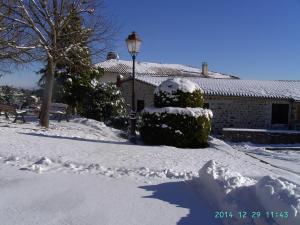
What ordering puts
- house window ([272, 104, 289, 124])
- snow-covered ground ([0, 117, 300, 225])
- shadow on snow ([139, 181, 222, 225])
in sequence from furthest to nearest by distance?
house window ([272, 104, 289, 124]), shadow on snow ([139, 181, 222, 225]), snow-covered ground ([0, 117, 300, 225])

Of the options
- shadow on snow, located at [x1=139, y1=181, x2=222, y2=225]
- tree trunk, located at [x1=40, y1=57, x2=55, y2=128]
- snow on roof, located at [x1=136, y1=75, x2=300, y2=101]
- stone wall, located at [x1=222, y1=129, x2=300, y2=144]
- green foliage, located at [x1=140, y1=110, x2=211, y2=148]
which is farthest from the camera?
snow on roof, located at [x1=136, y1=75, x2=300, y2=101]

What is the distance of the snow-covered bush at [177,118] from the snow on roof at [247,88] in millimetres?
10167

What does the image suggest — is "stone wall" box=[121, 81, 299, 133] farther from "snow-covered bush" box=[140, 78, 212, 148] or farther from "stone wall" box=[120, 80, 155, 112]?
"snow-covered bush" box=[140, 78, 212, 148]

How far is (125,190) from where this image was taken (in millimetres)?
4801

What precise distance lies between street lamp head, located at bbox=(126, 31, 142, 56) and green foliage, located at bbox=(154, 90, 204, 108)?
1.65m

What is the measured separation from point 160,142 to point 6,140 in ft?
13.9

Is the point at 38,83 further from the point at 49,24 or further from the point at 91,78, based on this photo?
the point at 49,24

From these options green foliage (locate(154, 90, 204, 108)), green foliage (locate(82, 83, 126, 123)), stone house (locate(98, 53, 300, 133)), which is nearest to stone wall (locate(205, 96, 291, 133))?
stone house (locate(98, 53, 300, 133))

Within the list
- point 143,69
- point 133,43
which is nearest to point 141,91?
point 143,69

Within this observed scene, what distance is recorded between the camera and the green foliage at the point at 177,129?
32.4ft

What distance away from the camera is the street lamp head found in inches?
437

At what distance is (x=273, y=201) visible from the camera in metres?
3.77

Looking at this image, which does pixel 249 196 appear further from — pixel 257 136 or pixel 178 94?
pixel 257 136

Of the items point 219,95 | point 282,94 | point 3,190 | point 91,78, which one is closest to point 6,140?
point 3,190
